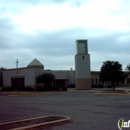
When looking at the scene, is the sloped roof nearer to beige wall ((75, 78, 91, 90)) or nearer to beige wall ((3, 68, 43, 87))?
beige wall ((3, 68, 43, 87))

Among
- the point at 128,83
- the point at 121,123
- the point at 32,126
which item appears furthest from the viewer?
the point at 128,83

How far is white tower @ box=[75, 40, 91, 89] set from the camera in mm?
52591

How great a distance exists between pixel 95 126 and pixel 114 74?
134 ft

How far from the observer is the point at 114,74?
4984 cm

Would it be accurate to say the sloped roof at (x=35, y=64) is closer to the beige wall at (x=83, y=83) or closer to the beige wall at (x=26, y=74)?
the beige wall at (x=26, y=74)

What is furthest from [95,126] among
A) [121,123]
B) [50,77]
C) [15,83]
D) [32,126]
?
[15,83]

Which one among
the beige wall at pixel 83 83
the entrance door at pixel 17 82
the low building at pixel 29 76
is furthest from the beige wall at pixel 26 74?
the beige wall at pixel 83 83

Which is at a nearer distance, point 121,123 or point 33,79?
point 121,123

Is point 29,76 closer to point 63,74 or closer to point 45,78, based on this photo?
point 45,78

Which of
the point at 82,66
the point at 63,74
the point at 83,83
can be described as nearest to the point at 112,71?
the point at 82,66

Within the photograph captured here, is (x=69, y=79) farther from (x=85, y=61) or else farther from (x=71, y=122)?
(x=71, y=122)

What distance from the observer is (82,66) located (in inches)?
2072

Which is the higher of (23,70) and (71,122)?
(23,70)

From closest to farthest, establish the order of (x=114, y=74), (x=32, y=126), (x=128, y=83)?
(x=32, y=126), (x=114, y=74), (x=128, y=83)
